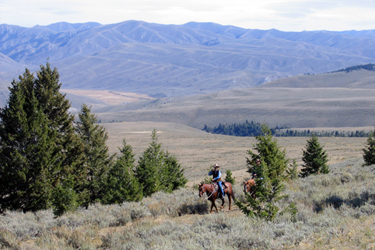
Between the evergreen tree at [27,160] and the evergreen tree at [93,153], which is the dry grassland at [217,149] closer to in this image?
the evergreen tree at [93,153]

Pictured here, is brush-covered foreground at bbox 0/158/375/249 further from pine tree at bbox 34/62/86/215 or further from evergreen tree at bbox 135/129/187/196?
evergreen tree at bbox 135/129/187/196

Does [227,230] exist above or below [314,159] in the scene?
above

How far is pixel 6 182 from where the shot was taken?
1920 cm

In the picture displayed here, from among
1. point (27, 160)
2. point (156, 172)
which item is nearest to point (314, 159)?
point (156, 172)

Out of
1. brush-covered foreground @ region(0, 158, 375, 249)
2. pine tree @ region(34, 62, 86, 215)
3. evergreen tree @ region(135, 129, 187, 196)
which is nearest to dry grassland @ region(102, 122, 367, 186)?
evergreen tree @ region(135, 129, 187, 196)

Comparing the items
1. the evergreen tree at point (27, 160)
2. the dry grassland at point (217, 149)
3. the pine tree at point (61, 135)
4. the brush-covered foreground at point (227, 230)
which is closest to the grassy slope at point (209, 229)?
the brush-covered foreground at point (227, 230)

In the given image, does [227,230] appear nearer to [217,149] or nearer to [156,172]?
[156,172]

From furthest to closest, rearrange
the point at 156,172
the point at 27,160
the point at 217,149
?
the point at 217,149 < the point at 156,172 < the point at 27,160

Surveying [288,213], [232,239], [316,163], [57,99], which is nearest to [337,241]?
[232,239]

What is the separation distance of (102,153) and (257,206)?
68.0 feet

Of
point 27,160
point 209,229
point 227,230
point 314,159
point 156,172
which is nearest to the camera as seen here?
point 227,230

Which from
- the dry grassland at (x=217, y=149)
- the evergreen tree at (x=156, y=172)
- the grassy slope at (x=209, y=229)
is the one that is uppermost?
the grassy slope at (x=209, y=229)

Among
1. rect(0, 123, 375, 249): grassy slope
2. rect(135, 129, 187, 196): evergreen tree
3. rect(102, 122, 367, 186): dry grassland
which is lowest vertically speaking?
rect(102, 122, 367, 186): dry grassland

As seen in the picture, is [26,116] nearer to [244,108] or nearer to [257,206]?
[257,206]
